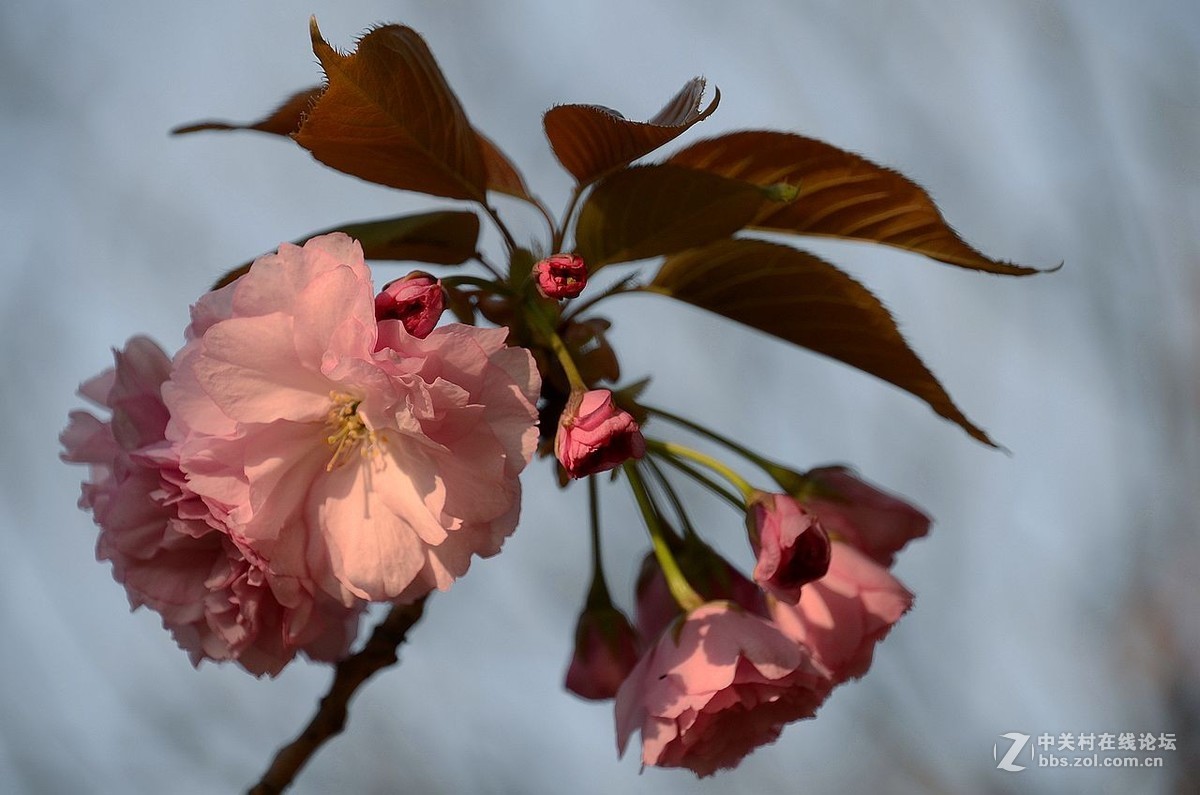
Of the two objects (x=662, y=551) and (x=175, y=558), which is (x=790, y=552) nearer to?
(x=662, y=551)

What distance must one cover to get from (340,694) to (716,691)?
0.38 meters

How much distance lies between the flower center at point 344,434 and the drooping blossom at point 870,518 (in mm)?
463

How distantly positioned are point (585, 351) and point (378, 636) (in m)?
0.35

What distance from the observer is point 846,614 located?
3.16 feet

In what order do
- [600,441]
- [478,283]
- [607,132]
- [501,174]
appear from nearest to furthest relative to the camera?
1. [600,441]
2. [607,132]
3. [478,283]
4. [501,174]

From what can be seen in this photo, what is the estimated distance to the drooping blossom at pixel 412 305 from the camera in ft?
2.63

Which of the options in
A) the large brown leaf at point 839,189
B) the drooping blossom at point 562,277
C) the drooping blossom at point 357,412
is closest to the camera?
the drooping blossom at point 357,412

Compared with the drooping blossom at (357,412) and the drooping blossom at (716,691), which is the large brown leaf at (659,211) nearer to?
the drooping blossom at (357,412)

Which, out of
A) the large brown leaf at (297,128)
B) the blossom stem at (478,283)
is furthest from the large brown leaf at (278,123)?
the blossom stem at (478,283)

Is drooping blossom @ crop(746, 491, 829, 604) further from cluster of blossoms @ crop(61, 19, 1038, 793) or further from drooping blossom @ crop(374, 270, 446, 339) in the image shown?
drooping blossom @ crop(374, 270, 446, 339)

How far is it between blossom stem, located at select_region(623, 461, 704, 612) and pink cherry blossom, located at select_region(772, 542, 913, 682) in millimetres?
94

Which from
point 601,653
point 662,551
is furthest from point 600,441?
point 601,653

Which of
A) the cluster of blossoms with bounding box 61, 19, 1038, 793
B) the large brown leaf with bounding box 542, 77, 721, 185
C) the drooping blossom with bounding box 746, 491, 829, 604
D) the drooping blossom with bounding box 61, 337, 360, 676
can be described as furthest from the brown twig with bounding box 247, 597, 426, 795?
the large brown leaf with bounding box 542, 77, 721, 185

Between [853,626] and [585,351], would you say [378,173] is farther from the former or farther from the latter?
[853,626]
